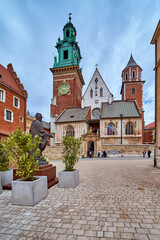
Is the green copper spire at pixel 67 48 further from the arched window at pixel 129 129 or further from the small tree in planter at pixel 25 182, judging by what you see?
the small tree in planter at pixel 25 182

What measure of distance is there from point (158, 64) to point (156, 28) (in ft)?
10.6

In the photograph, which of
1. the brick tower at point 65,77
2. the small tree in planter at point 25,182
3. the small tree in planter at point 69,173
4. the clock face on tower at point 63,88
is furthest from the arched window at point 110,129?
the small tree in planter at point 25,182

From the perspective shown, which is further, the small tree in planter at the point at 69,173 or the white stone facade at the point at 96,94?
the white stone facade at the point at 96,94

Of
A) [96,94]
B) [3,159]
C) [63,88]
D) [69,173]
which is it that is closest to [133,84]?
[96,94]

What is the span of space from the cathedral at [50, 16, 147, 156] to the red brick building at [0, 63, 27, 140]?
10582 mm

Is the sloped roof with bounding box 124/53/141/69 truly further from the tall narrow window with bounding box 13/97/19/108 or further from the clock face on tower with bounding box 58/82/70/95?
the tall narrow window with bounding box 13/97/19/108

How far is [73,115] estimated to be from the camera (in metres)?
33.2

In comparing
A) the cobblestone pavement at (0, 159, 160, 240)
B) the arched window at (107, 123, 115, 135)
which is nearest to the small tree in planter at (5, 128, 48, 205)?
the cobblestone pavement at (0, 159, 160, 240)

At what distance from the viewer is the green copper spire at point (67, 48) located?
131ft

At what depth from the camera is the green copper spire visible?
39969 mm

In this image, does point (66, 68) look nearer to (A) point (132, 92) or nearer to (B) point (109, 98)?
(B) point (109, 98)

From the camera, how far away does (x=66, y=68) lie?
3878 cm

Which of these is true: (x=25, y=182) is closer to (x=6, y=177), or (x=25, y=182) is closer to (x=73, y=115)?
(x=6, y=177)

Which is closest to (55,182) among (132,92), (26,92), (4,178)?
(4,178)
